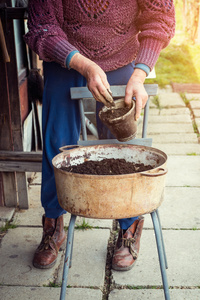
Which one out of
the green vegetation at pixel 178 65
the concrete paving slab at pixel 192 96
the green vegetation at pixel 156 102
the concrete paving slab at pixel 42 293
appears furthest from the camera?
the green vegetation at pixel 178 65

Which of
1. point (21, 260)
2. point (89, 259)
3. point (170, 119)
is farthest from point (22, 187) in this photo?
point (170, 119)

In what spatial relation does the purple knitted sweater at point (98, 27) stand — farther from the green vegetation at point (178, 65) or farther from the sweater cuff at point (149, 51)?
the green vegetation at point (178, 65)

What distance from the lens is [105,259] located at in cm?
260

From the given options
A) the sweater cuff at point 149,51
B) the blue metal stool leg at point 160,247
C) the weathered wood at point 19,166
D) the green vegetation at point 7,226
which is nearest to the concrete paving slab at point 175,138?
the weathered wood at point 19,166

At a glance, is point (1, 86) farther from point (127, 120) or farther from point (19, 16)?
point (127, 120)

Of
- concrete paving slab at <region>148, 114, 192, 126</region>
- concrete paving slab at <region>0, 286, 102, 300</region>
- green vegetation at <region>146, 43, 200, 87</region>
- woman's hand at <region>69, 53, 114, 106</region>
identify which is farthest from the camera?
green vegetation at <region>146, 43, 200, 87</region>

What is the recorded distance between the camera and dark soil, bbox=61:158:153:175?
6.47 feet

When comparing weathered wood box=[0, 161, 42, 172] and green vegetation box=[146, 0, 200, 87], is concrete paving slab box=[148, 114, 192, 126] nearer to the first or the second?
green vegetation box=[146, 0, 200, 87]

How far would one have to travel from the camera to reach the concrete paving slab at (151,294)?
2.21 meters

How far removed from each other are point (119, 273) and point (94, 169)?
0.82 metres

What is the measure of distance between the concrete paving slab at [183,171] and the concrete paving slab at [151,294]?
1592 mm

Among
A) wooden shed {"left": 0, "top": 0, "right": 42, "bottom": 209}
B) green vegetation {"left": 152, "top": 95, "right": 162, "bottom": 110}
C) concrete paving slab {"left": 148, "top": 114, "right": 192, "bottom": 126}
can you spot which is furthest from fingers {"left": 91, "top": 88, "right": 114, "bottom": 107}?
green vegetation {"left": 152, "top": 95, "right": 162, "bottom": 110}

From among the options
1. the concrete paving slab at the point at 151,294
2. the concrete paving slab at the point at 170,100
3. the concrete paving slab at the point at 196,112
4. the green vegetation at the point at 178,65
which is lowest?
the concrete paving slab at the point at 151,294

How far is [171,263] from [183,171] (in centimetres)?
167
